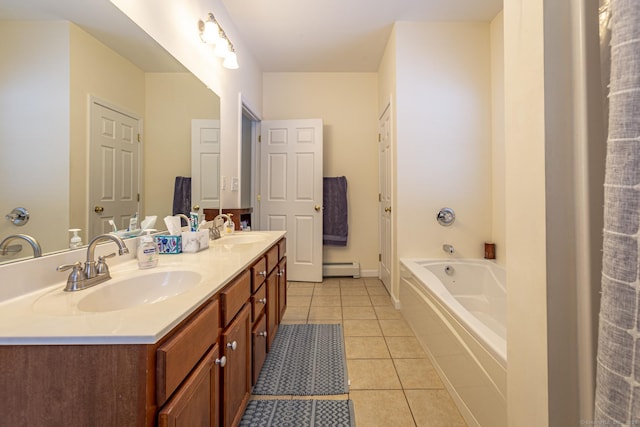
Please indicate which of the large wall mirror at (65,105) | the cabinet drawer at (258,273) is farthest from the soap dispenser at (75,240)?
the cabinet drawer at (258,273)

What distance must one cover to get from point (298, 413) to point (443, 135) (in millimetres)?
2299

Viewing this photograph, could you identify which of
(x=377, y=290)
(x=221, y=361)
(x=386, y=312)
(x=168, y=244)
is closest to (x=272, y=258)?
(x=168, y=244)

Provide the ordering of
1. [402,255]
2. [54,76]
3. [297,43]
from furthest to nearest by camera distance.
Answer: [297,43], [402,255], [54,76]

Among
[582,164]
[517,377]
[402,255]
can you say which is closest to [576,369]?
[517,377]

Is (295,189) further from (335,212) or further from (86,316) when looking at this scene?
(86,316)

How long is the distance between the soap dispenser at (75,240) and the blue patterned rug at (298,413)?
38.7 inches

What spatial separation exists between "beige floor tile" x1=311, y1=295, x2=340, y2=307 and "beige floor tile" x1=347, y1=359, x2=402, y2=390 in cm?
92

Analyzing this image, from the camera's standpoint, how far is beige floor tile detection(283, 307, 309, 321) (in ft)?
7.63

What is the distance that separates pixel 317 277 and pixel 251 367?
6.60 ft

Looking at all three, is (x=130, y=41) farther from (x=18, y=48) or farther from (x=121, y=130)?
(x=18, y=48)

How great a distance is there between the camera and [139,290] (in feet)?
3.22

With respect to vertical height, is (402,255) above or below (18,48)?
below

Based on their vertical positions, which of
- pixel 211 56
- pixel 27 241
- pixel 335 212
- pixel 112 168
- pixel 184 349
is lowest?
pixel 184 349

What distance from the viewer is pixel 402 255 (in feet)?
8.11
